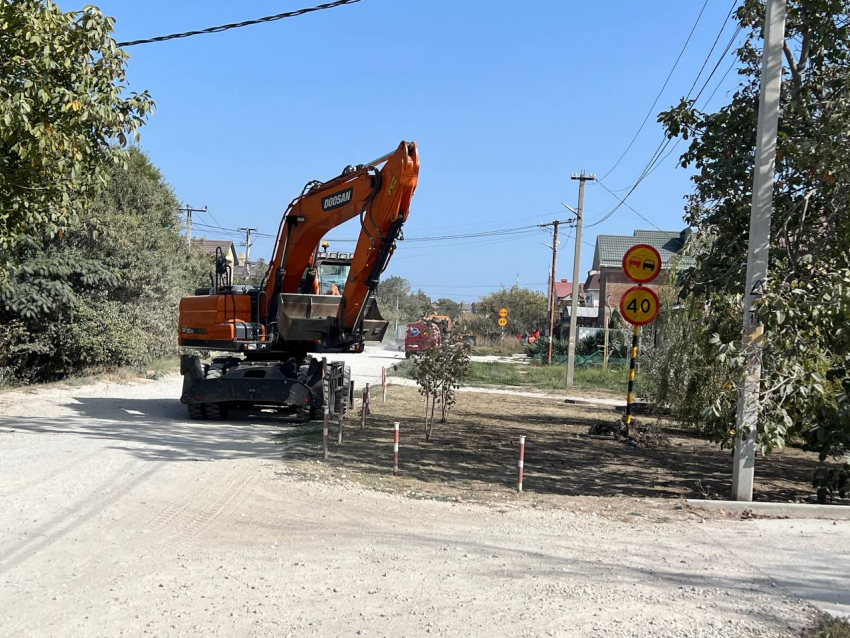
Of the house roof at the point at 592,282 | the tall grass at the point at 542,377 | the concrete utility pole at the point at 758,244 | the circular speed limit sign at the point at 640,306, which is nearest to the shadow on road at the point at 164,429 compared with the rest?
the circular speed limit sign at the point at 640,306

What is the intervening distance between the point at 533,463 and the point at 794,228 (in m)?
4.78

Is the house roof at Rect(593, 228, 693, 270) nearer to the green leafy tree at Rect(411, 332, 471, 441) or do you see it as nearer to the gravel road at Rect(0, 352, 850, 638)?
the green leafy tree at Rect(411, 332, 471, 441)

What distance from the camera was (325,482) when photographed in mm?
9844

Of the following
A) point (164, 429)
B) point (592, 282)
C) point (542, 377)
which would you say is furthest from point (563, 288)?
point (164, 429)

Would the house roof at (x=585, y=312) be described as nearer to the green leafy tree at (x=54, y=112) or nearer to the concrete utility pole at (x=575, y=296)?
the concrete utility pole at (x=575, y=296)

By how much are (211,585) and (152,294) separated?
2136 centimetres

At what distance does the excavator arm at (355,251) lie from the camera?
43.5 feet

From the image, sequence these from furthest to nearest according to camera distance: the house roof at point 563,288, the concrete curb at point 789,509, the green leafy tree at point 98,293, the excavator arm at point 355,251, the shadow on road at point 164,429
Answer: the house roof at point 563,288 < the green leafy tree at point 98,293 < the excavator arm at point 355,251 < the shadow on road at point 164,429 < the concrete curb at point 789,509

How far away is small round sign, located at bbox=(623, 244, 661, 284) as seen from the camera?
13.4 m

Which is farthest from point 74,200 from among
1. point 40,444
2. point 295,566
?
point 295,566

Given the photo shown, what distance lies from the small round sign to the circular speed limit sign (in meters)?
0.22

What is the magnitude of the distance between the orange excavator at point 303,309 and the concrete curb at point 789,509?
657cm

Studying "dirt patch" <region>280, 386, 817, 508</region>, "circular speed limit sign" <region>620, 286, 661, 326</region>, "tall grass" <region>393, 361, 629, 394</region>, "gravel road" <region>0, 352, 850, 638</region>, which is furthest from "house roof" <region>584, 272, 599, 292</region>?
"gravel road" <region>0, 352, 850, 638</region>

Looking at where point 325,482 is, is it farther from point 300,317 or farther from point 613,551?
point 300,317
